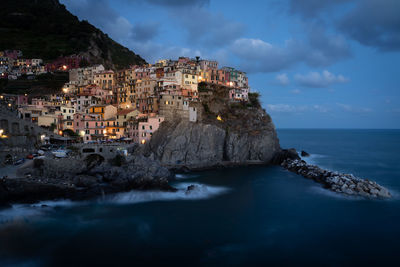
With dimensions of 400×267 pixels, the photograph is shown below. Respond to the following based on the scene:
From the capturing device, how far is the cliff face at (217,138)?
4950 centimetres

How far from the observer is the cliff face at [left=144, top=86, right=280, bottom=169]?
162 ft

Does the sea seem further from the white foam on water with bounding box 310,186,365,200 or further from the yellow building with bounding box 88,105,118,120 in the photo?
the yellow building with bounding box 88,105,118,120

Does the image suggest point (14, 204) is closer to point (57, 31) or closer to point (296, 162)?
point (296, 162)

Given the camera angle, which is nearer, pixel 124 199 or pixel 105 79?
pixel 124 199

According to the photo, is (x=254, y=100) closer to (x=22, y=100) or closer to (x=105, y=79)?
(x=105, y=79)

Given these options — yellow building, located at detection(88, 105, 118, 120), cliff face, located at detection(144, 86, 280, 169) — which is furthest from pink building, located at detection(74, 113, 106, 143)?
cliff face, located at detection(144, 86, 280, 169)

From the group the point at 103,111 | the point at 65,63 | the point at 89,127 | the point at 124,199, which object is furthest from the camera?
the point at 65,63

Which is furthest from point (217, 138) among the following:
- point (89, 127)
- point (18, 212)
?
point (18, 212)

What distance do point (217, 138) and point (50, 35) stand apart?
90.0 m

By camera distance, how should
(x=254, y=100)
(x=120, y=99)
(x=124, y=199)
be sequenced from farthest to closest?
(x=254, y=100) < (x=120, y=99) < (x=124, y=199)

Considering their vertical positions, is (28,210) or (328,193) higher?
(328,193)

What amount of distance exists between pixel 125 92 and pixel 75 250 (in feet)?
153

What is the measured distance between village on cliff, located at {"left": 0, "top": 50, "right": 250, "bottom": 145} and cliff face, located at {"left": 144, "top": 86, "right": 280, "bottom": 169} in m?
2.78

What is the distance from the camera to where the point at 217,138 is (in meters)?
54.1
